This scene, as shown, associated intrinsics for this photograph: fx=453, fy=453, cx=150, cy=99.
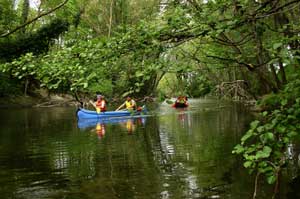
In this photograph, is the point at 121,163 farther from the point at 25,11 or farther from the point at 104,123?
the point at 25,11

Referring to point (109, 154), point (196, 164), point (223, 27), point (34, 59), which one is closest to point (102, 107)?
point (109, 154)

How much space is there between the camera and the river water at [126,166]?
8.87 meters

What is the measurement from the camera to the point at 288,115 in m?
3.89

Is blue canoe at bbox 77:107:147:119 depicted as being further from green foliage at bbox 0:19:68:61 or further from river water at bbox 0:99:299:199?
green foliage at bbox 0:19:68:61

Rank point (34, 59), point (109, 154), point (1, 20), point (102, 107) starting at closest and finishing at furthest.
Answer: point (34, 59)
point (109, 154)
point (102, 107)
point (1, 20)

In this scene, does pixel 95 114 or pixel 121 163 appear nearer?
pixel 121 163

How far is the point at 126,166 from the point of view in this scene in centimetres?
1152

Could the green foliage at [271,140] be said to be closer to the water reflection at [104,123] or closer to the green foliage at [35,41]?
the water reflection at [104,123]

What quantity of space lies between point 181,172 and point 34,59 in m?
5.53

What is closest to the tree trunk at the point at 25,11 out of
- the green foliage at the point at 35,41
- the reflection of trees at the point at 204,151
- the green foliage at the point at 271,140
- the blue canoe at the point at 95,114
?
the green foliage at the point at 35,41

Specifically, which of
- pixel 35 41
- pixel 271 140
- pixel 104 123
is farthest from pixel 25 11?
pixel 271 140

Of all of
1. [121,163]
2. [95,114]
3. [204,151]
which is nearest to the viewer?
[121,163]

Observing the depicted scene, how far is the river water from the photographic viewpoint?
8867 millimetres

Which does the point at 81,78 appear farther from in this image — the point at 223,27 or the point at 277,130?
the point at 277,130
